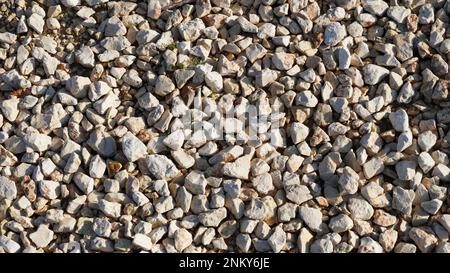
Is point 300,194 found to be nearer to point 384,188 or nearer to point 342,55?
point 384,188

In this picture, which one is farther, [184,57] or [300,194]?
[184,57]

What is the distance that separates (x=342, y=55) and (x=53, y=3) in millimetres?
1885

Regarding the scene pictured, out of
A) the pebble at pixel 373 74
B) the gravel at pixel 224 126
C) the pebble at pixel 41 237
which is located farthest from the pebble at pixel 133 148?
the pebble at pixel 373 74

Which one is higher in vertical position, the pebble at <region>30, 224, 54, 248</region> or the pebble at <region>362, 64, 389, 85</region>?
the pebble at <region>362, 64, 389, 85</region>

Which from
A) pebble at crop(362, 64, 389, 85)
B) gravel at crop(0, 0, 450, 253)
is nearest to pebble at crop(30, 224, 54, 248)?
gravel at crop(0, 0, 450, 253)

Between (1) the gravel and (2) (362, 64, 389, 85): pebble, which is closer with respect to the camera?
(1) the gravel

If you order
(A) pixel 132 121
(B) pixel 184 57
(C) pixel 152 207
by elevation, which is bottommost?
(C) pixel 152 207

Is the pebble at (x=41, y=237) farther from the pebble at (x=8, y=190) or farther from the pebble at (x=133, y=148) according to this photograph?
the pebble at (x=133, y=148)

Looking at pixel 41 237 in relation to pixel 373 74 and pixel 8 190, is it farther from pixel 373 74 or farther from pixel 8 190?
pixel 373 74

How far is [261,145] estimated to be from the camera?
3.28m

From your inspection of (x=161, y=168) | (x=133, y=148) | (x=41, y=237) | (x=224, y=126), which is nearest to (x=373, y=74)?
(x=224, y=126)

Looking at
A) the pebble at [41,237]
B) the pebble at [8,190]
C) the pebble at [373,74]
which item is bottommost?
the pebble at [41,237]

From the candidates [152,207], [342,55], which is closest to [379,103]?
[342,55]

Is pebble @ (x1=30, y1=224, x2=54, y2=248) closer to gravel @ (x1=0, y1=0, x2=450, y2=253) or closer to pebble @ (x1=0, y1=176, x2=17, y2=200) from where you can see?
gravel @ (x1=0, y1=0, x2=450, y2=253)
